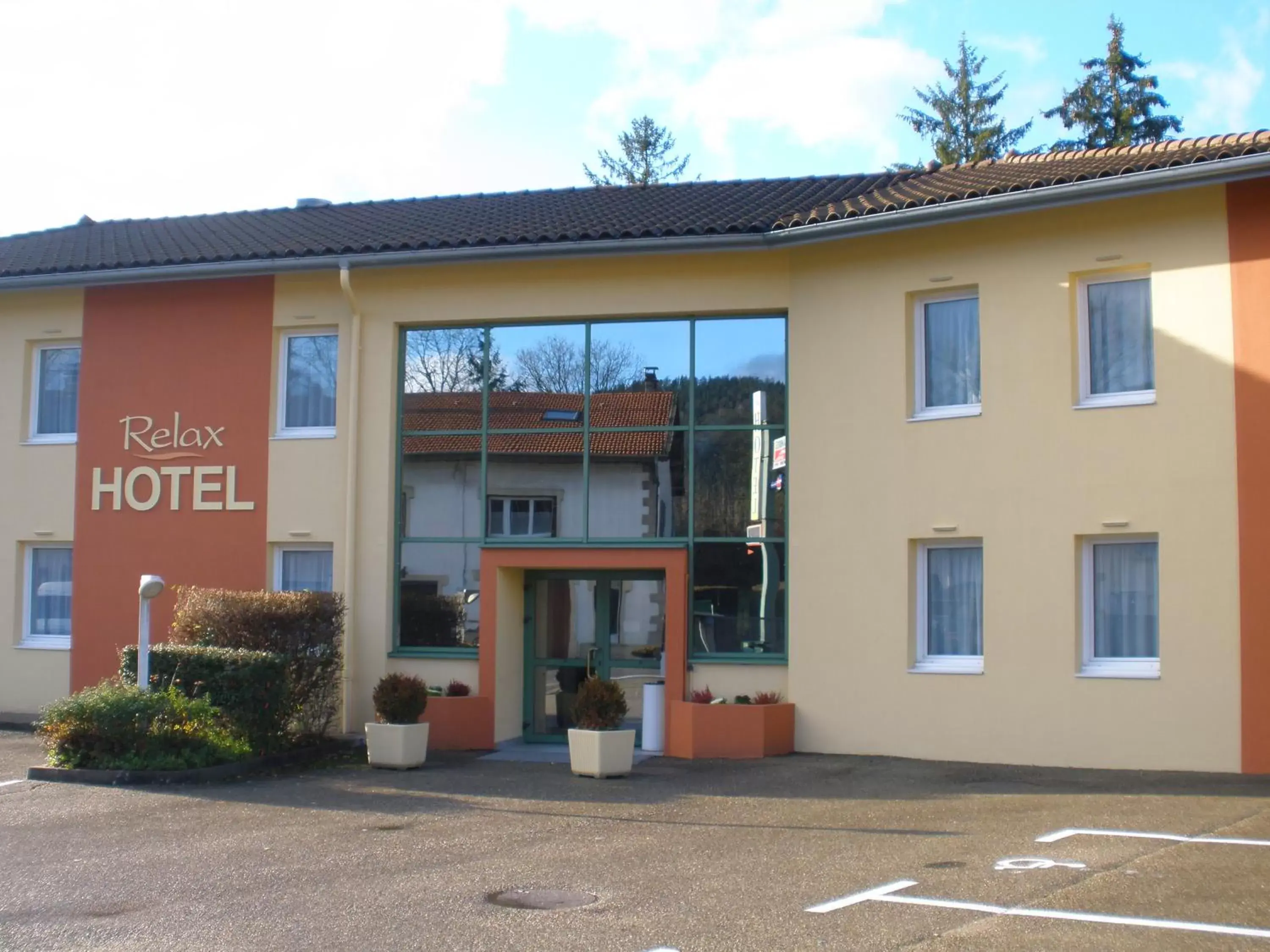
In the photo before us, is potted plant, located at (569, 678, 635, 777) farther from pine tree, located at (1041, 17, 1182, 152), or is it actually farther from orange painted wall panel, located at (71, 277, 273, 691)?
pine tree, located at (1041, 17, 1182, 152)

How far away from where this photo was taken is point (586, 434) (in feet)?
53.1

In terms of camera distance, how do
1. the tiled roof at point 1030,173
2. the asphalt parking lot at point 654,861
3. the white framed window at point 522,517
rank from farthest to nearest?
the white framed window at point 522,517
the tiled roof at point 1030,173
the asphalt parking lot at point 654,861

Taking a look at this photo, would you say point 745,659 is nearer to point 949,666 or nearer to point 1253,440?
point 949,666

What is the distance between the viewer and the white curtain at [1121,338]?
44.8 ft

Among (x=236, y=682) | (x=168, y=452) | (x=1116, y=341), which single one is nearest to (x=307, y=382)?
(x=168, y=452)

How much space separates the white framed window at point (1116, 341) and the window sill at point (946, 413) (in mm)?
1087

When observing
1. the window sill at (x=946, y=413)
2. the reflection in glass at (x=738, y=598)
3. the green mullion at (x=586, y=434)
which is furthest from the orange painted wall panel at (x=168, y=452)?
the window sill at (x=946, y=413)

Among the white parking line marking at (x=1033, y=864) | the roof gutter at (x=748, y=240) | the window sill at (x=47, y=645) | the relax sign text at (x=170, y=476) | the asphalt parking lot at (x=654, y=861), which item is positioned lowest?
the asphalt parking lot at (x=654, y=861)

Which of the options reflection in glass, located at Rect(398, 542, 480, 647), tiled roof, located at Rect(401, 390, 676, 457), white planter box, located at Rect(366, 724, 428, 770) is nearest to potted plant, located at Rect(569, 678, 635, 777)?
white planter box, located at Rect(366, 724, 428, 770)

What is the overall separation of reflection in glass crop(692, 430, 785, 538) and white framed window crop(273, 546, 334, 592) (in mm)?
4729

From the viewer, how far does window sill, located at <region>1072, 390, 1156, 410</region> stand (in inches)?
530

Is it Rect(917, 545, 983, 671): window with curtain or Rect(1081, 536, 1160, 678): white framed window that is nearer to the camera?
Rect(1081, 536, 1160, 678): white framed window

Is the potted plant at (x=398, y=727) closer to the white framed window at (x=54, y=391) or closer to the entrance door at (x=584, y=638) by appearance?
the entrance door at (x=584, y=638)

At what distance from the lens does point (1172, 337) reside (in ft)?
43.8
